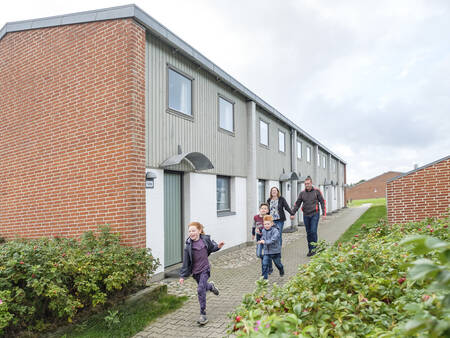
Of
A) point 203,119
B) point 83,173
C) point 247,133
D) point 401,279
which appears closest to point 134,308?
point 83,173

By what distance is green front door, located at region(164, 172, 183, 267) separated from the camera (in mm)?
7914

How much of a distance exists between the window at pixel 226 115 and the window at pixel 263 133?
2.63 m

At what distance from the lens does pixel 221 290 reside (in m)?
6.39

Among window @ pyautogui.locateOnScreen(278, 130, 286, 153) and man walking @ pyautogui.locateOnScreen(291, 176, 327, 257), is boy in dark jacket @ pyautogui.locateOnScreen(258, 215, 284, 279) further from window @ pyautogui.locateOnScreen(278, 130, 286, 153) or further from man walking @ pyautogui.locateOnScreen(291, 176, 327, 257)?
window @ pyautogui.locateOnScreen(278, 130, 286, 153)

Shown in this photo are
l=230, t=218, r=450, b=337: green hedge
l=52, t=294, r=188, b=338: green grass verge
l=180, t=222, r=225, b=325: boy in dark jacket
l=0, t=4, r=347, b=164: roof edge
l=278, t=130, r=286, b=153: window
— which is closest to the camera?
l=230, t=218, r=450, b=337: green hedge

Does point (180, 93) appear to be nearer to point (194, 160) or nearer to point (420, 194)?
point (194, 160)

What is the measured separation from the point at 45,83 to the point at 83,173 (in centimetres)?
255

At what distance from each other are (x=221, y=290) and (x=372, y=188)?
6896 cm

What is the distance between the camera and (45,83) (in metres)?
7.84

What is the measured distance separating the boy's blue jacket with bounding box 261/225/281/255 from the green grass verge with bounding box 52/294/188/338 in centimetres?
195

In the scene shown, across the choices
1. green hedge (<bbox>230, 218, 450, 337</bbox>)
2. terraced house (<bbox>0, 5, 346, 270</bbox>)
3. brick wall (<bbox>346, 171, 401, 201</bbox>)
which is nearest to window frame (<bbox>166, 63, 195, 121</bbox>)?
terraced house (<bbox>0, 5, 346, 270</bbox>)

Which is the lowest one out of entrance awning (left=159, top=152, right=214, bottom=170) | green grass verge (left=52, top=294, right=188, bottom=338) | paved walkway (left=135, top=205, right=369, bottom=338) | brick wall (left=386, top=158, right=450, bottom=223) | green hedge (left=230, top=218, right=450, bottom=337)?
paved walkway (left=135, top=205, right=369, bottom=338)

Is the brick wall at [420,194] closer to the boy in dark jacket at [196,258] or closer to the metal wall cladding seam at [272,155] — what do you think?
the metal wall cladding seam at [272,155]

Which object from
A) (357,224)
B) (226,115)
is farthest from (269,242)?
(357,224)
